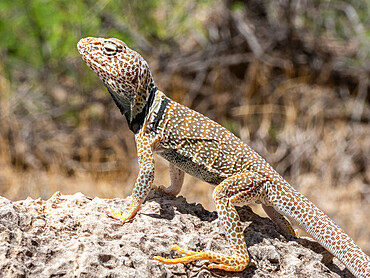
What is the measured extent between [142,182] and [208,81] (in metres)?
8.36

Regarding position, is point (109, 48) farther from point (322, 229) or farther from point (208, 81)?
point (208, 81)

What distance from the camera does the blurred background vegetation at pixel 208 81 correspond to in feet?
36.7

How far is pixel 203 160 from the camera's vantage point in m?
4.43

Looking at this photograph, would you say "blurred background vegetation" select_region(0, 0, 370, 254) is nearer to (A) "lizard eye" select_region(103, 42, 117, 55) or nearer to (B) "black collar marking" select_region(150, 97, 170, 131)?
(B) "black collar marking" select_region(150, 97, 170, 131)

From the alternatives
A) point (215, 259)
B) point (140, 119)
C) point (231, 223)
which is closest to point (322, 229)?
point (231, 223)

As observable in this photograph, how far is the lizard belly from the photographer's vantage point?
443cm

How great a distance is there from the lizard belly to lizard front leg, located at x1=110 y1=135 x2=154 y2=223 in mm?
224

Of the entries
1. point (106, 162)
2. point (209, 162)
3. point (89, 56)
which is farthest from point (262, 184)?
point (106, 162)

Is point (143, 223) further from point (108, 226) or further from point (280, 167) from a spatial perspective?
point (280, 167)

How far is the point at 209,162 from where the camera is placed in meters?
4.42

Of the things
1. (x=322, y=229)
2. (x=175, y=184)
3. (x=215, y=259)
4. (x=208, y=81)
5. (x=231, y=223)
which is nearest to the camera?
(x=215, y=259)

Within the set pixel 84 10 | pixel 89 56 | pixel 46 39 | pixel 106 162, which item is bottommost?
pixel 106 162

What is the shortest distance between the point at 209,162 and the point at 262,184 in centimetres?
52

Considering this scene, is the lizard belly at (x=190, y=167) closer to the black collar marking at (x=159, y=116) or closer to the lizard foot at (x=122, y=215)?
the black collar marking at (x=159, y=116)
